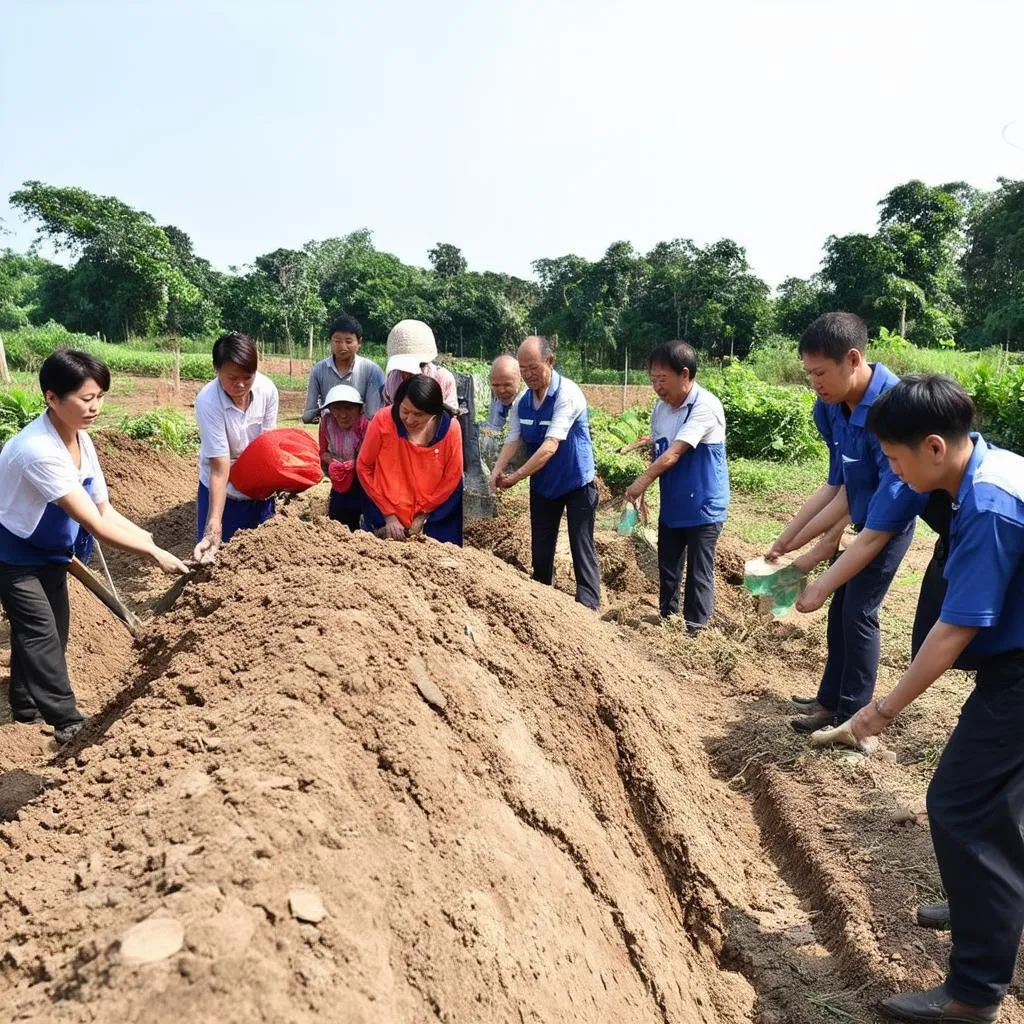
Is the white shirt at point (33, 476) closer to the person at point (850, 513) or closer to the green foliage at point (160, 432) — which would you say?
the person at point (850, 513)

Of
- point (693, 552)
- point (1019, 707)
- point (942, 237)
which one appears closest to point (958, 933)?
point (1019, 707)

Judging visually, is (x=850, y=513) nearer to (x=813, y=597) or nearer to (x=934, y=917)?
(x=813, y=597)

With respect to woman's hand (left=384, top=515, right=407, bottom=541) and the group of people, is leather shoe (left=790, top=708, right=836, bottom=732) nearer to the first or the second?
the group of people

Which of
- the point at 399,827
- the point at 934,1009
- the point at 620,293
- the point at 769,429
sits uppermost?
the point at 620,293

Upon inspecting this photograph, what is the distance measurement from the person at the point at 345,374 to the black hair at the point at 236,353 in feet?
3.51

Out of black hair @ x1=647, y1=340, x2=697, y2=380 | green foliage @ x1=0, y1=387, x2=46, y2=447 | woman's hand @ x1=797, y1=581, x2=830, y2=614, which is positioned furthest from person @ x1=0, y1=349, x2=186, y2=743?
green foliage @ x1=0, y1=387, x2=46, y2=447

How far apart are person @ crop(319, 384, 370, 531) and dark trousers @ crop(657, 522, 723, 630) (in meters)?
1.89

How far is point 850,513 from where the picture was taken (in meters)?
3.59

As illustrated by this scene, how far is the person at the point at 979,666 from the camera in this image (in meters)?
2.00

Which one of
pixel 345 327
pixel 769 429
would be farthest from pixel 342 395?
pixel 769 429

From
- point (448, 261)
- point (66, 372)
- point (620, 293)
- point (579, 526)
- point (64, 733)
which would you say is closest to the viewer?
point (66, 372)

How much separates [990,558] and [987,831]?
2.36ft

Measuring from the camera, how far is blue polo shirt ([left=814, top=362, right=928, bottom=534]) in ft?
10.00

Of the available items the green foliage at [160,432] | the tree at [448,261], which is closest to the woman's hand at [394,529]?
the green foliage at [160,432]
